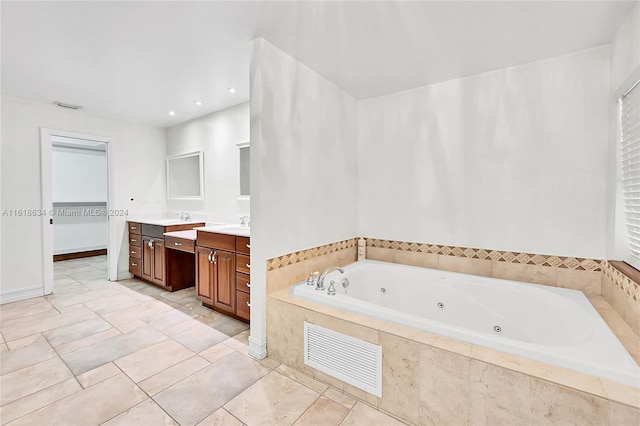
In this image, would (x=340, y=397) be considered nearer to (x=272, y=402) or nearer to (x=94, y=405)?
(x=272, y=402)

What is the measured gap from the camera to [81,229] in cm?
602

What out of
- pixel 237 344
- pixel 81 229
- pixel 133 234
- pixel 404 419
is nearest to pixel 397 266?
pixel 404 419

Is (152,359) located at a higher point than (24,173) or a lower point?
lower

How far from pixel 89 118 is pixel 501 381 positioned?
5.30m

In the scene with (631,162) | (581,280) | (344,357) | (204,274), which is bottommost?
(344,357)

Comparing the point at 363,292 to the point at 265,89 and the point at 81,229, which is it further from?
the point at 81,229

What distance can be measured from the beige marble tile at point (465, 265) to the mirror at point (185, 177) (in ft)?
10.9

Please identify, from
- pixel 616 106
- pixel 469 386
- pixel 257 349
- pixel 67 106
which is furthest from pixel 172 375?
pixel 67 106

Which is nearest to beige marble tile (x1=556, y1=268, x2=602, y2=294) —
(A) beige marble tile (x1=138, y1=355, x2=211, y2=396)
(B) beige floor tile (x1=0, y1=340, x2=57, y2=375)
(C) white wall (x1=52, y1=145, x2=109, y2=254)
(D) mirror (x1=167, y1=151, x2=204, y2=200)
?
(A) beige marble tile (x1=138, y1=355, x2=211, y2=396)

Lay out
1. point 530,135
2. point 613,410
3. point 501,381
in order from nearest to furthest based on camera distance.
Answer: point 613,410, point 501,381, point 530,135

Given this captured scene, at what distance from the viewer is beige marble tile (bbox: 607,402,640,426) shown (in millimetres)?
1081

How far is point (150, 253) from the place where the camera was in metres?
3.95

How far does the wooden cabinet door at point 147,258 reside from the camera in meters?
3.93

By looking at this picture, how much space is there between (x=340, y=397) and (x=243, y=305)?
49.5 inches
